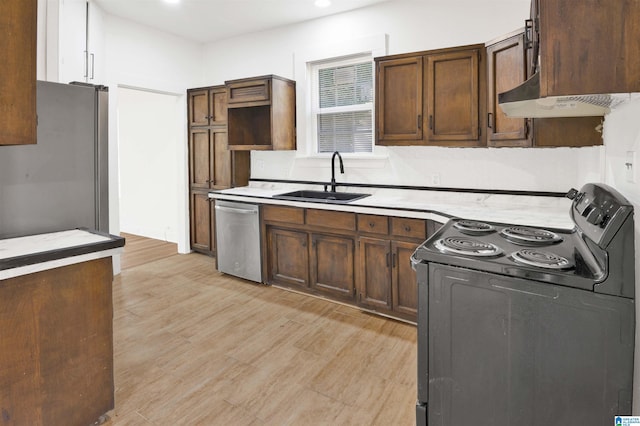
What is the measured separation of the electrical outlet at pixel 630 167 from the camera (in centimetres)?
146

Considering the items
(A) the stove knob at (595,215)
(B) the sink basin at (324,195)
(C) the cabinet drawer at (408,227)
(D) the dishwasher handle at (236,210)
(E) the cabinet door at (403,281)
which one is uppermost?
(B) the sink basin at (324,195)

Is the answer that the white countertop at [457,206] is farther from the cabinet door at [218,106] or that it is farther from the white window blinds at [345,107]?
the cabinet door at [218,106]

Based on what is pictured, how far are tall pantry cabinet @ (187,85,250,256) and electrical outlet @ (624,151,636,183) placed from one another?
3.83 metres

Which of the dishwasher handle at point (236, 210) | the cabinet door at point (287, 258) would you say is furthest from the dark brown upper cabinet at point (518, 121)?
the dishwasher handle at point (236, 210)

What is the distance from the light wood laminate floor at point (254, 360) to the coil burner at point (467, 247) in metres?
0.94

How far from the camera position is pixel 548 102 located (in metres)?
1.57

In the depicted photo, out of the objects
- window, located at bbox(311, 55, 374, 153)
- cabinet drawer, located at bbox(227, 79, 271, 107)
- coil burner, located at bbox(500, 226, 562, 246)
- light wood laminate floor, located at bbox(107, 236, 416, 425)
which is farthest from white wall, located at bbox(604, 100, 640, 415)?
cabinet drawer, located at bbox(227, 79, 271, 107)

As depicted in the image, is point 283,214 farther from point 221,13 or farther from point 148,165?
point 148,165

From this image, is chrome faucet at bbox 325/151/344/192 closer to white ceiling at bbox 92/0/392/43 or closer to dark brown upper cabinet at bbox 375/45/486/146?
dark brown upper cabinet at bbox 375/45/486/146

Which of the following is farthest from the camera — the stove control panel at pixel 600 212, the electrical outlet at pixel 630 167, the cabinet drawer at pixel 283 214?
the cabinet drawer at pixel 283 214

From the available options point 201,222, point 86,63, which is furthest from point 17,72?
point 201,222

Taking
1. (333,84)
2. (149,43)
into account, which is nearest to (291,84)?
(333,84)

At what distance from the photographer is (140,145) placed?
6152mm

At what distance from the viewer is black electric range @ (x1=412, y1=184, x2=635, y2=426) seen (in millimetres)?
1241
